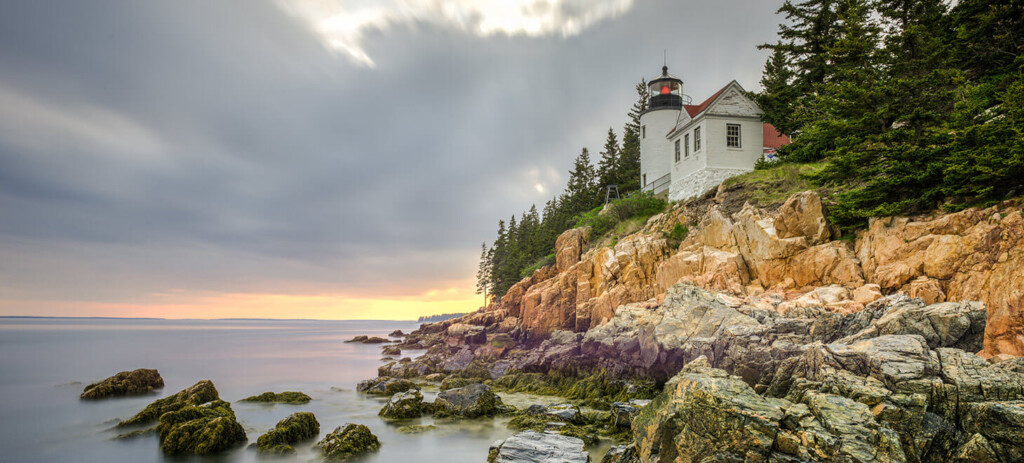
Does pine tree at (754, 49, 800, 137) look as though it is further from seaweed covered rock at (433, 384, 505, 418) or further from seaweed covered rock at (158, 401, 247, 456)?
seaweed covered rock at (158, 401, 247, 456)

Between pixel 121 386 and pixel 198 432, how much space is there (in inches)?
478

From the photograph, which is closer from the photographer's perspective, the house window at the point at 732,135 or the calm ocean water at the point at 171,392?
the calm ocean water at the point at 171,392

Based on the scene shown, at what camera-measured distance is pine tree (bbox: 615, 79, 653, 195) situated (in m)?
39.9

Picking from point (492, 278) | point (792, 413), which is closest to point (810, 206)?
point (792, 413)

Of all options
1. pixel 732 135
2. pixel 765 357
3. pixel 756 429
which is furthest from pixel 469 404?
pixel 732 135

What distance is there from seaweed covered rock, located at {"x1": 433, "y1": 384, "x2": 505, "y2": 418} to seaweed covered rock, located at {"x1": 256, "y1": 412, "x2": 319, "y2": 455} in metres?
3.98

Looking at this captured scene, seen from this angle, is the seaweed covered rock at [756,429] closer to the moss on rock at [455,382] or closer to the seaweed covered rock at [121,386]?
the moss on rock at [455,382]

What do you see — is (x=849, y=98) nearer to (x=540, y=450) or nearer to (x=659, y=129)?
(x=540, y=450)

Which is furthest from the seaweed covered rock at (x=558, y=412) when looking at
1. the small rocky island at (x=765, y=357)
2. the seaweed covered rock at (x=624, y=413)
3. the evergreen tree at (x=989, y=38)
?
the evergreen tree at (x=989, y=38)

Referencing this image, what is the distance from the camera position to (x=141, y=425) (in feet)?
47.0

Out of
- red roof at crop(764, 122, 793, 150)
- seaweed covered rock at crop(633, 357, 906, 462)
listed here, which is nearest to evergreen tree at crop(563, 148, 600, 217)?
red roof at crop(764, 122, 793, 150)

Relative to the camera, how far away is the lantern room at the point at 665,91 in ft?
112

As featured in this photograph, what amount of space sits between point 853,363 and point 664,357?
7.67 m

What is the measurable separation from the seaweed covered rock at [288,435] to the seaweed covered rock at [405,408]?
8.85 ft
